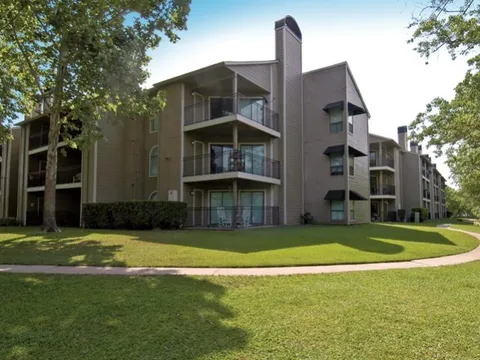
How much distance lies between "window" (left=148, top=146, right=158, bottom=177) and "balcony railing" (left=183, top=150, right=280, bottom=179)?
2.98m

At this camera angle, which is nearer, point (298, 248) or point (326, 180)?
point (298, 248)

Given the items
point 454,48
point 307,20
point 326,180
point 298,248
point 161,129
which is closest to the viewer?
point 307,20

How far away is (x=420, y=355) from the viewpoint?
343 cm

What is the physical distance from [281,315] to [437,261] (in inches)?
261

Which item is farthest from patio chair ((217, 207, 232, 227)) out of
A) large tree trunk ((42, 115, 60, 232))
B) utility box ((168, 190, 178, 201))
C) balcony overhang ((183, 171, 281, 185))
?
large tree trunk ((42, 115, 60, 232))

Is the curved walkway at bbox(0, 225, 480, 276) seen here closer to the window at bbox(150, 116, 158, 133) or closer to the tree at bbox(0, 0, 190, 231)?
the tree at bbox(0, 0, 190, 231)

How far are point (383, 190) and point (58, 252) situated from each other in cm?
3508

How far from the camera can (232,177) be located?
17906 millimetres

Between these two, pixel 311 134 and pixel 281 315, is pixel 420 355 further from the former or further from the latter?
pixel 311 134

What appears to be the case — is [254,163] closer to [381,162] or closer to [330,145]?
[330,145]

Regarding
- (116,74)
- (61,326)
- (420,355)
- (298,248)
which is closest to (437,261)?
(298,248)

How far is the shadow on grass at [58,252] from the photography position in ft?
27.9

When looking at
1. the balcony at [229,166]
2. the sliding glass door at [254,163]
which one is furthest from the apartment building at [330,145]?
the sliding glass door at [254,163]

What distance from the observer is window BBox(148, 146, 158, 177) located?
22.3m
